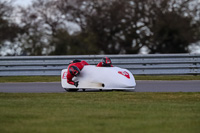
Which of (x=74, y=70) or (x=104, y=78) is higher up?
(x=74, y=70)

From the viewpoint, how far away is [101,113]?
299 inches

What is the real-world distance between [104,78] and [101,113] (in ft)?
12.0

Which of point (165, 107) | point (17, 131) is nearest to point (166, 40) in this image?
point (165, 107)

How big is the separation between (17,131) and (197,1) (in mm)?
25052

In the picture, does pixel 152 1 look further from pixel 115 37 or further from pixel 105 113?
pixel 105 113

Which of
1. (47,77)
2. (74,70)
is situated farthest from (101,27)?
(74,70)

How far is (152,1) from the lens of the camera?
31109 millimetres

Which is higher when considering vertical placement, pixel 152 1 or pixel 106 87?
pixel 152 1

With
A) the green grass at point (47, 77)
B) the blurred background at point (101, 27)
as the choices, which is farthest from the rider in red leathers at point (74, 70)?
the blurred background at point (101, 27)

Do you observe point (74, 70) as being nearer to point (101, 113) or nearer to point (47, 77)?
point (101, 113)

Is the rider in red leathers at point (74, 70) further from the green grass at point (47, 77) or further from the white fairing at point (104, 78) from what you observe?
the green grass at point (47, 77)

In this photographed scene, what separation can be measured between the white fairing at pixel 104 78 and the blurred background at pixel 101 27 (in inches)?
674

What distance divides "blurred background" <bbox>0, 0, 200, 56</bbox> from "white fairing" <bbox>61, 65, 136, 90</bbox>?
17114 mm

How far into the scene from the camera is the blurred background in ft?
99.9
